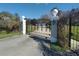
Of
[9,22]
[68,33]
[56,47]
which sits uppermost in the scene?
[9,22]

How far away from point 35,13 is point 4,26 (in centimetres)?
37

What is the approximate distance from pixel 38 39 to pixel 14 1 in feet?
1.63

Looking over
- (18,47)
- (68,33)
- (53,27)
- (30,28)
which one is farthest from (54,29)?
(18,47)

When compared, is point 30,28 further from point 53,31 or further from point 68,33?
point 68,33

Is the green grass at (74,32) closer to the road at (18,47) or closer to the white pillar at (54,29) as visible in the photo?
the white pillar at (54,29)

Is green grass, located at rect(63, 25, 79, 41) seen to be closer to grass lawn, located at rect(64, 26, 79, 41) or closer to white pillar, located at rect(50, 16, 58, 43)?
grass lawn, located at rect(64, 26, 79, 41)

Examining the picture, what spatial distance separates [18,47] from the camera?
5.71 metres

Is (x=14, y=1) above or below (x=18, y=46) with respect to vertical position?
above

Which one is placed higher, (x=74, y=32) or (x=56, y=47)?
(x=74, y=32)

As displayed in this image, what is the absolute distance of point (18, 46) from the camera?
5711mm

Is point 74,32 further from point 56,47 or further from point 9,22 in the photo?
point 9,22

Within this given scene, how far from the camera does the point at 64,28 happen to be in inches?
225

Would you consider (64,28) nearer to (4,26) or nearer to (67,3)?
(67,3)

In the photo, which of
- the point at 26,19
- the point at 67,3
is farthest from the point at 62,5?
the point at 26,19
